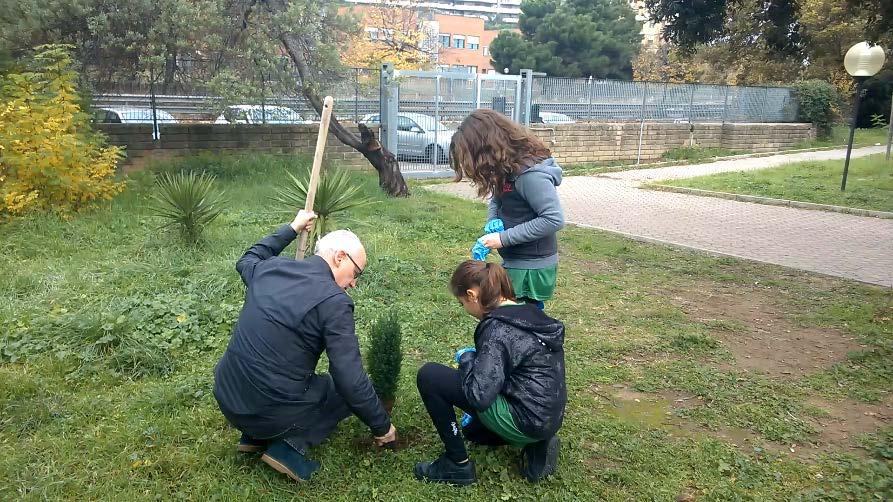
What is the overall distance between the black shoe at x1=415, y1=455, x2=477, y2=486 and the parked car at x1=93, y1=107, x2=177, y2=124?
32.2ft

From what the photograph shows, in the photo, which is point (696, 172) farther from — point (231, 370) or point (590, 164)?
point (231, 370)

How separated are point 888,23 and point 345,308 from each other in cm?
585

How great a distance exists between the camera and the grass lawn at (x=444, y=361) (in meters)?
2.90

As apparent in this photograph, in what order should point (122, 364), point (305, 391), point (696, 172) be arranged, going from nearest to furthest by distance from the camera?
1. point (305, 391)
2. point (122, 364)
3. point (696, 172)

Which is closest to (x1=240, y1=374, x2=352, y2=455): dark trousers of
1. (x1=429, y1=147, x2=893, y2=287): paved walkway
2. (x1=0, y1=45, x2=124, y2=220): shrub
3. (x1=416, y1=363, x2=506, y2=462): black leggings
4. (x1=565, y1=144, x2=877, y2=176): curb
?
(x1=416, y1=363, x2=506, y2=462): black leggings

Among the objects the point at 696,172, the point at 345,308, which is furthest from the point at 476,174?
the point at 696,172

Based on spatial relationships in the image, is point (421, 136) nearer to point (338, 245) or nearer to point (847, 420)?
point (847, 420)

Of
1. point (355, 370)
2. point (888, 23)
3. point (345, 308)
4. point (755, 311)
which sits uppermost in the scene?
point (888, 23)

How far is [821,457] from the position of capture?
10.5ft

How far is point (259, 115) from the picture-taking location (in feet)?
39.8

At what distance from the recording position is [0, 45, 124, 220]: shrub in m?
6.83

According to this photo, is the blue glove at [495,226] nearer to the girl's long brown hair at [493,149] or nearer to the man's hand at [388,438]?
the girl's long brown hair at [493,149]

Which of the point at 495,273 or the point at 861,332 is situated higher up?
the point at 495,273

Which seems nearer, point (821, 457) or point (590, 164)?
point (821, 457)
